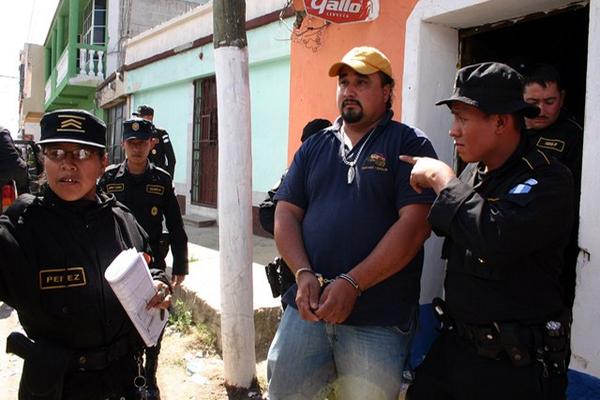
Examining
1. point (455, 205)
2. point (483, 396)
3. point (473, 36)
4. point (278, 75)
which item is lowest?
point (483, 396)

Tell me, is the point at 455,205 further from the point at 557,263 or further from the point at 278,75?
the point at 278,75

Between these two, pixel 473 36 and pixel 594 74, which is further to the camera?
pixel 473 36

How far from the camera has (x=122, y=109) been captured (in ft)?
46.0

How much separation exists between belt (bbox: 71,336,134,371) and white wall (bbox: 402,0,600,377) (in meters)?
2.07

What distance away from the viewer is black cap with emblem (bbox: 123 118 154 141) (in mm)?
3590

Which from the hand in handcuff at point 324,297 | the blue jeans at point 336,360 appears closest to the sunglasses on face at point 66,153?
the hand in handcuff at point 324,297

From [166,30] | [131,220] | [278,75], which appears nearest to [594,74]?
[131,220]

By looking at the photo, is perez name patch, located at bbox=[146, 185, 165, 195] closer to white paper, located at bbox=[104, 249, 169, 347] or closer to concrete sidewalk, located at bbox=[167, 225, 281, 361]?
concrete sidewalk, located at bbox=[167, 225, 281, 361]

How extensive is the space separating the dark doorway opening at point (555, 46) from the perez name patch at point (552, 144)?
4.27 ft

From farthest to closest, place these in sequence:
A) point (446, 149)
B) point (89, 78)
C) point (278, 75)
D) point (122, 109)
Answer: point (89, 78) < point (122, 109) < point (278, 75) < point (446, 149)

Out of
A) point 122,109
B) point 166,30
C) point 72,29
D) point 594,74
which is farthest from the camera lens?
point 72,29

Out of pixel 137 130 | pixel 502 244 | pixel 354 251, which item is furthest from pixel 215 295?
pixel 502 244

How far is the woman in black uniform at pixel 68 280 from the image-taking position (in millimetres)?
1833

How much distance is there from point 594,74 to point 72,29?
16.9m
